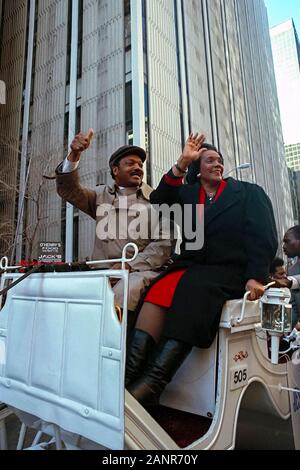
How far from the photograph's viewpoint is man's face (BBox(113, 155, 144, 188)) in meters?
2.84

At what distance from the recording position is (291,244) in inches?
152

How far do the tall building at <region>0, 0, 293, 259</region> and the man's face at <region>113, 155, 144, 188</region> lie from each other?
11.8 meters

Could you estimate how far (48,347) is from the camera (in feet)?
5.64

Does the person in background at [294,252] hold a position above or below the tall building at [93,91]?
below

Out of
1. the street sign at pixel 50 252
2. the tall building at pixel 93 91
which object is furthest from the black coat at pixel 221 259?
the tall building at pixel 93 91

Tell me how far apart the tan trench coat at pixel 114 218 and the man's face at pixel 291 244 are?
1.81 meters

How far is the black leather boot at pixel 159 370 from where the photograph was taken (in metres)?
1.75

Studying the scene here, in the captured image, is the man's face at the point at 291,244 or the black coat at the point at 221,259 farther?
the man's face at the point at 291,244

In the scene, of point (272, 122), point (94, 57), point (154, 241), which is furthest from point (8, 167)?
point (272, 122)

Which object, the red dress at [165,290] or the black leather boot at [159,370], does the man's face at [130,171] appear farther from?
the black leather boot at [159,370]

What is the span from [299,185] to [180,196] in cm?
6854

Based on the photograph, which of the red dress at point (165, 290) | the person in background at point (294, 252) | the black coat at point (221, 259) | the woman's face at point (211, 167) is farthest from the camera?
the person in background at point (294, 252)

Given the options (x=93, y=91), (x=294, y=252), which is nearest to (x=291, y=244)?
(x=294, y=252)

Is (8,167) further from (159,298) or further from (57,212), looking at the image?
(159,298)
